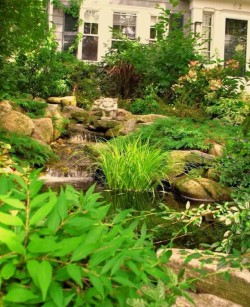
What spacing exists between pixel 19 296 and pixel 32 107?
9.59m

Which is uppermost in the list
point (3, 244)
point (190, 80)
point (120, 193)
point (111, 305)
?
point (190, 80)

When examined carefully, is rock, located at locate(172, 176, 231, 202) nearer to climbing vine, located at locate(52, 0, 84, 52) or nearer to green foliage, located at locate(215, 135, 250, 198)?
green foliage, located at locate(215, 135, 250, 198)

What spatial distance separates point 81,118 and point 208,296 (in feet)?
29.3

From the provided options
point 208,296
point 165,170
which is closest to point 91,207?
point 208,296

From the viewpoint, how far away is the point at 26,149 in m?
8.23

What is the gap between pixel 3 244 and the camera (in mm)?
1125

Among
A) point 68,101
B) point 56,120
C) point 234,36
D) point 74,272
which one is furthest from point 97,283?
point 234,36

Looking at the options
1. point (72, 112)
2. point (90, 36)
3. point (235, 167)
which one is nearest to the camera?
point (235, 167)

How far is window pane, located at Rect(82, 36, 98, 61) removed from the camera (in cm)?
1587

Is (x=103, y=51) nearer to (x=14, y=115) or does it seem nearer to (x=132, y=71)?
(x=132, y=71)

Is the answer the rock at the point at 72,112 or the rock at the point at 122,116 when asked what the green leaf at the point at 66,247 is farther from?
the rock at the point at 72,112

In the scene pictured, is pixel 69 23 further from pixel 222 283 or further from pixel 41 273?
pixel 41 273

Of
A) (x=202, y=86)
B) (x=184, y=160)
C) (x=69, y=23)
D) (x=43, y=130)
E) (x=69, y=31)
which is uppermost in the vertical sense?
(x=69, y=23)

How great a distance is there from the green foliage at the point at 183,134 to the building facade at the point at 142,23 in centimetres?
686
